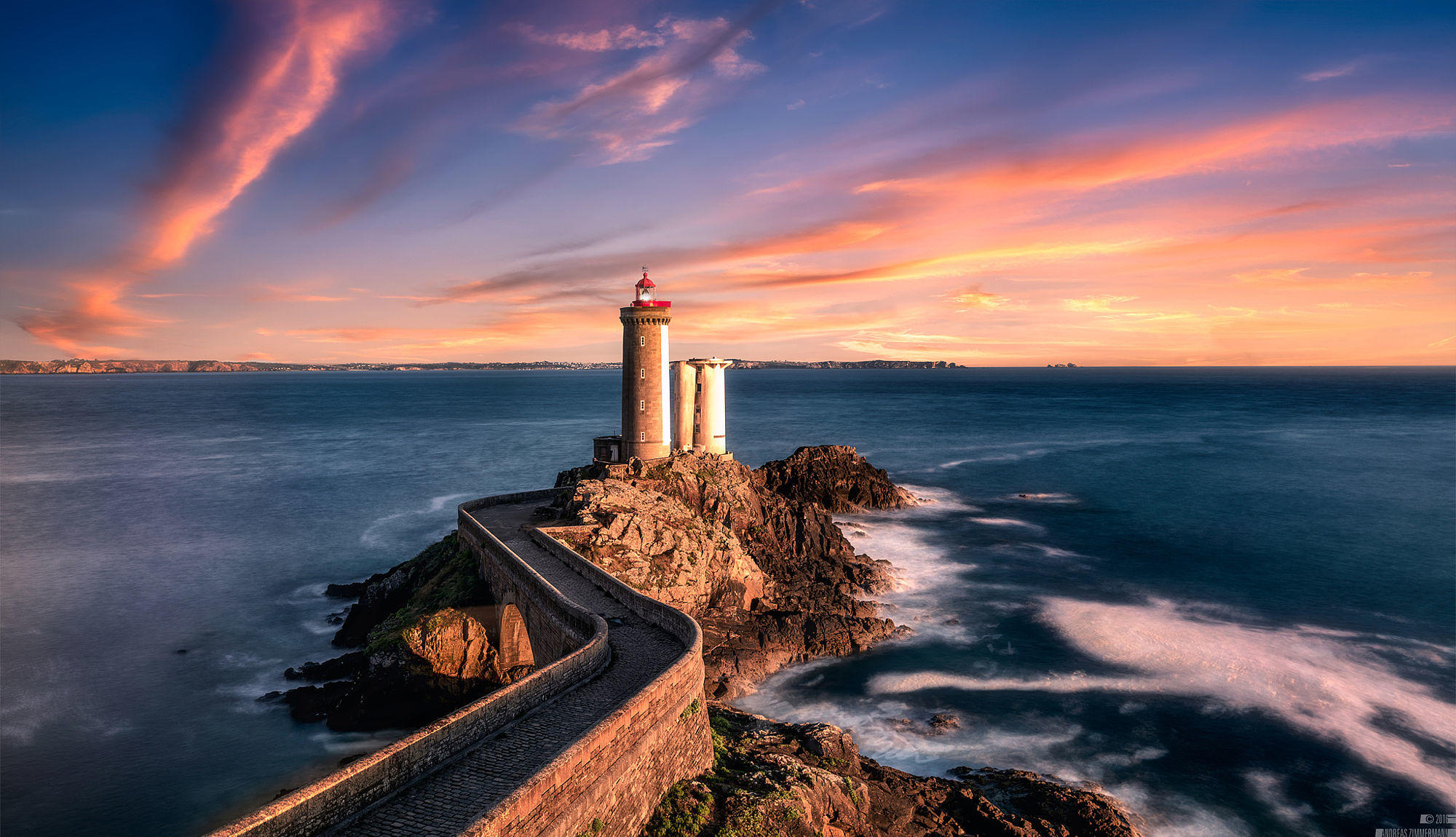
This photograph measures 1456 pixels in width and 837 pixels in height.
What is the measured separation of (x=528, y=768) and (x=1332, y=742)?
2678cm

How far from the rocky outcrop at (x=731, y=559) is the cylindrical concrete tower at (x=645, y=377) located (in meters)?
1.99

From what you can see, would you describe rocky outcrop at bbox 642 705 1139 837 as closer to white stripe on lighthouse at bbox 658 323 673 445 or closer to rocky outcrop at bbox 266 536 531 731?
rocky outcrop at bbox 266 536 531 731

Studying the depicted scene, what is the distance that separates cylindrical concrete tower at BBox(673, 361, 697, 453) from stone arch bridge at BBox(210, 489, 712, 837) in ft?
62.0

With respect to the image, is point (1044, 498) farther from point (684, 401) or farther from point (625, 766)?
point (625, 766)

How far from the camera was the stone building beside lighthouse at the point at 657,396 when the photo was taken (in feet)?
123

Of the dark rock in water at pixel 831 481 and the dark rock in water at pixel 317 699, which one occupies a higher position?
the dark rock in water at pixel 831 481

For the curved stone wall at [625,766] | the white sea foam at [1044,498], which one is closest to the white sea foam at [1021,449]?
the white sea foam at [1044,498]

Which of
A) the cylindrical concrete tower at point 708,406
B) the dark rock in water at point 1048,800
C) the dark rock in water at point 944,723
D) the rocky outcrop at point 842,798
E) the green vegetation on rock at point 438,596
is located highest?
the cylindrical concrete tower at point 708,406

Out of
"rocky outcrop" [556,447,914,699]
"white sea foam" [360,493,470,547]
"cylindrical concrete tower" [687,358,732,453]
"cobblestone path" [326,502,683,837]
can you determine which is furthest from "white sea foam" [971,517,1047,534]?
"white sea foam" [360,493,470,547]

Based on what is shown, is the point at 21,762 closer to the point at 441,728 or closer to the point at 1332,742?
the point at 441,728

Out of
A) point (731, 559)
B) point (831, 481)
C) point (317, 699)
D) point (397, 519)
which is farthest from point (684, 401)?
point (397, 519)

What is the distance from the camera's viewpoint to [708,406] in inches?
1618

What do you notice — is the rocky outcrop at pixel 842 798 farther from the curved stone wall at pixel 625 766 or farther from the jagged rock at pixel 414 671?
the jagged rock at pixel 414 671

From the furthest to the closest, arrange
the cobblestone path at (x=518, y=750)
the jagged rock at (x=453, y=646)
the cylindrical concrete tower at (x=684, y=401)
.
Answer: the cylindrical concrete tower at (x=684, y=401) → the jagged rock at (x=453, y=646) → the cobblestone path at (x=518, y=750)
